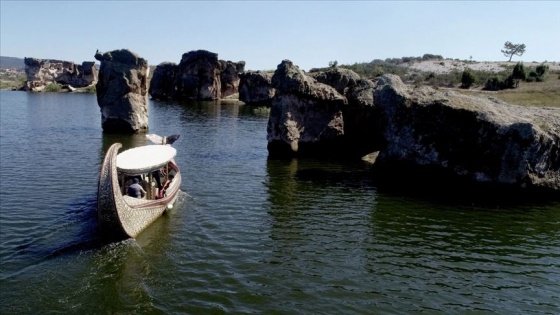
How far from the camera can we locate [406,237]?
24000mm

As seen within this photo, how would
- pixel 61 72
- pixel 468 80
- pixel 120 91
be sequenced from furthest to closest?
1. pixel 61 72
2. pixel 468 80
3. pixel 120 91

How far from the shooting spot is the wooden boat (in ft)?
66.1

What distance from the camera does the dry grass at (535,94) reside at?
57.9 metres

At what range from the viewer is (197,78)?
401ft

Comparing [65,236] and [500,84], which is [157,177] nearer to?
[65,236]

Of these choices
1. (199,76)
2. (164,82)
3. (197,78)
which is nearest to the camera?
(197,78)

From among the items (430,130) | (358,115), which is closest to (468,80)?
(358,115)

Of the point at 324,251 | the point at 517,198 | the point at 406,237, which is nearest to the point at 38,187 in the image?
the point at 324,251

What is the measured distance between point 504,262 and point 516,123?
1404cm

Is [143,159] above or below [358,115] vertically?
below

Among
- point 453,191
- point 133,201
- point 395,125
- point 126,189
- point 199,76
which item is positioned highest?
point 199,76

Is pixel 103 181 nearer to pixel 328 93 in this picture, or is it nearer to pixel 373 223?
pixel 373 223

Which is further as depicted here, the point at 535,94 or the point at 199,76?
the point at 199,76

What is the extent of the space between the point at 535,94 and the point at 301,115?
126 ft
